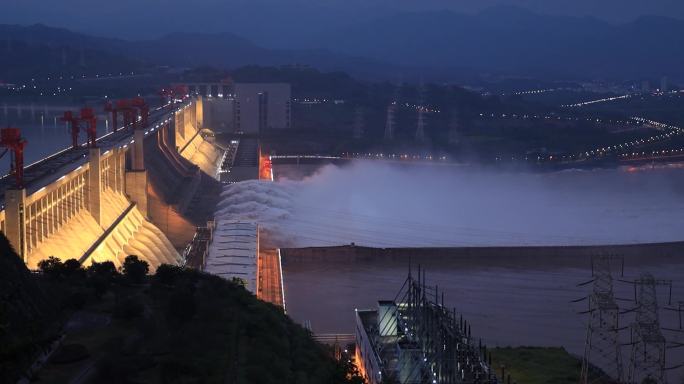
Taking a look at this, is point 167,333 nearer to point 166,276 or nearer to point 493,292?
point 166,276

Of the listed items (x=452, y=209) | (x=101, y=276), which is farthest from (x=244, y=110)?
(x=101, y=276)

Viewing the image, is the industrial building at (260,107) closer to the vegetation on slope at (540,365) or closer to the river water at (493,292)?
the river water at (493,292)

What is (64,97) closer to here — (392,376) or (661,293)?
(661,293)

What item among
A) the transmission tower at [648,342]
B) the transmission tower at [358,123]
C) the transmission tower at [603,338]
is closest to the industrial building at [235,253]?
the transmission tower at [603,338]

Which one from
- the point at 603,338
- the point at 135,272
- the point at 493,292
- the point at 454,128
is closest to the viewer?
the point at 135,272

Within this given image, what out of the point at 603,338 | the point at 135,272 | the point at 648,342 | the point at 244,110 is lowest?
the point at 603,338

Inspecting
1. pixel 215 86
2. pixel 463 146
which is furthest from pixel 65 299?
pixel 215 86

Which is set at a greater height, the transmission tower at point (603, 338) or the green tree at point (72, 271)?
the green tree at point (72, 271)
